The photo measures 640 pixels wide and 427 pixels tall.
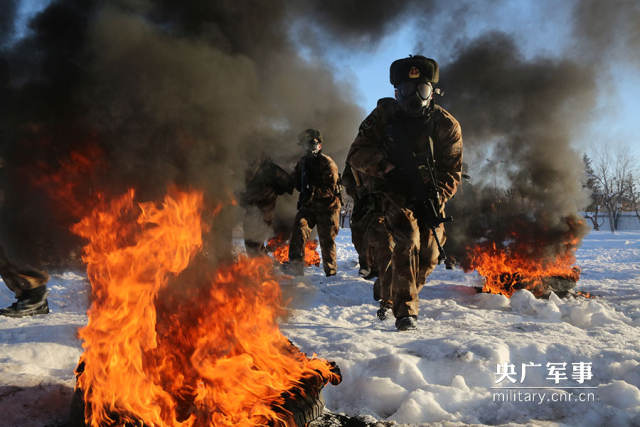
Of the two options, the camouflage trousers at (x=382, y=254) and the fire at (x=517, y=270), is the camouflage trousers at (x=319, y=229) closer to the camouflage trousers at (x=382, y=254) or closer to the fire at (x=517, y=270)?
the camouflage trousers at (x=382, y=254)

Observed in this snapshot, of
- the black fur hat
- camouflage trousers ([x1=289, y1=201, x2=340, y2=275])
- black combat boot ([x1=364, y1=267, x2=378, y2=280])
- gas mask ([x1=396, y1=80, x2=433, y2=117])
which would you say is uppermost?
the black fur hat

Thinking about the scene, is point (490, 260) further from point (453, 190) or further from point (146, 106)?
point (146, 106)

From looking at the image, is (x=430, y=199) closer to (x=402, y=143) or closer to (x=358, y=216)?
(x=402, y=143)

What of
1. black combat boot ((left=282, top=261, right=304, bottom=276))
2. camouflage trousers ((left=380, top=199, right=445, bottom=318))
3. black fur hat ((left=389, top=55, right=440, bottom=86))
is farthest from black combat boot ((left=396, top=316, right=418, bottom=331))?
black combat boot ((left=282, top=261, right=304, bottom=276))

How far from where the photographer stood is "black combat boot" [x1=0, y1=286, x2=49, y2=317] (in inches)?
168

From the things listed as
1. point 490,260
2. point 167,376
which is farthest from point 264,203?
point 167,376

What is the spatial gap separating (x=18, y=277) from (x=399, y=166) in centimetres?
396

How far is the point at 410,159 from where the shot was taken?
4406 millimetres

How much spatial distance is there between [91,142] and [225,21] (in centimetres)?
118

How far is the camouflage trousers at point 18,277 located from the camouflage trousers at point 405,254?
3.58 metres

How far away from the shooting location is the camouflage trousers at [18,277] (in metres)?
4.34

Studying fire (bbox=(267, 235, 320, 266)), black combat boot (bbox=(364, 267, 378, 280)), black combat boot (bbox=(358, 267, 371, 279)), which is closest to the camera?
black combat boot (bbox=(364, 267, 378, 280))

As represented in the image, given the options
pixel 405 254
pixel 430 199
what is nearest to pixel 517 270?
pixel 430 199

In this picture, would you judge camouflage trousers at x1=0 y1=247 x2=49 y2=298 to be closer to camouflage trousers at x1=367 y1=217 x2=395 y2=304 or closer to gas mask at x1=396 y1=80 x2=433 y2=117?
camouflage trousers at x1=367 y1=217 x2=395 y2=304
